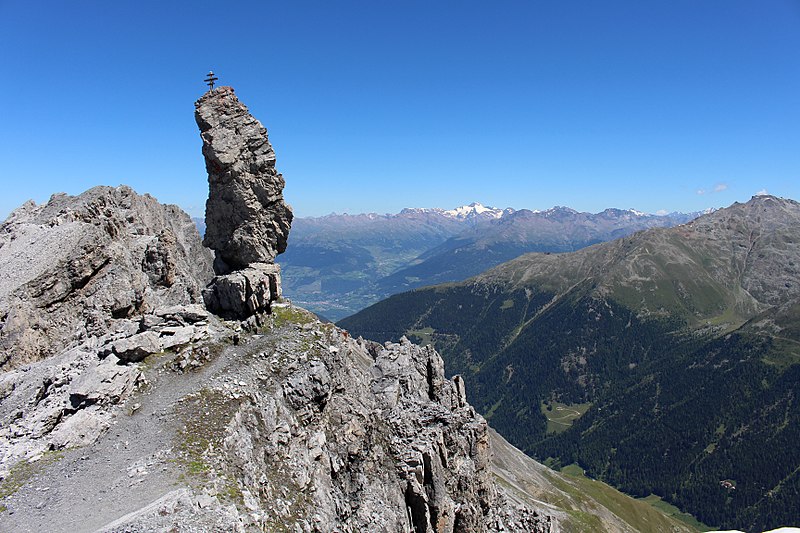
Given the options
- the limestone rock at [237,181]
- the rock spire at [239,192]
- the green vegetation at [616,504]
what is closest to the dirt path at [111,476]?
the rock spire at [239,192]

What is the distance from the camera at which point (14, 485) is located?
22.2 meters

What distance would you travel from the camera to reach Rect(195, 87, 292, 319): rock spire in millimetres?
39312

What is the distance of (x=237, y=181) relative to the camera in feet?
130

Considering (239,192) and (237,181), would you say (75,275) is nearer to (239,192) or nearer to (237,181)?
(239,192)

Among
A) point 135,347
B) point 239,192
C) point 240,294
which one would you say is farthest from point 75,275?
point 240,294

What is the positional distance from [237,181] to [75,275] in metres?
17.2

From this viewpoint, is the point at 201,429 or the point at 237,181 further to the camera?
the point at 237,181

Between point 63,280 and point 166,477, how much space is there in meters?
27.9

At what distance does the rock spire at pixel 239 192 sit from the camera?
3931 cm

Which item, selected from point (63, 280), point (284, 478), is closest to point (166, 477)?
point (284, 478)

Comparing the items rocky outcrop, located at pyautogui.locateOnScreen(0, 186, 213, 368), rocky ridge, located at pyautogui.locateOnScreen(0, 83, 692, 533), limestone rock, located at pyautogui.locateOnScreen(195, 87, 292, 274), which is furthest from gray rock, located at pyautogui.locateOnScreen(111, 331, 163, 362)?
limestone rock, located at pyautogui.locateOnScreen(195, 87, 292, 274)

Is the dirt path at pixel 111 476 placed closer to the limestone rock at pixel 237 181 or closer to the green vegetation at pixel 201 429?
the green vegetation at pixel 201 429

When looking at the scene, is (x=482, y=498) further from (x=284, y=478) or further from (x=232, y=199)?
(x=232, y=199)

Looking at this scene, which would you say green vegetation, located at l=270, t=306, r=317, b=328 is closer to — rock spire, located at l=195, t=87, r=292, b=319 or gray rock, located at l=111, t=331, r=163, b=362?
rock spire, located at l=195, t=87, r=292, b=319
